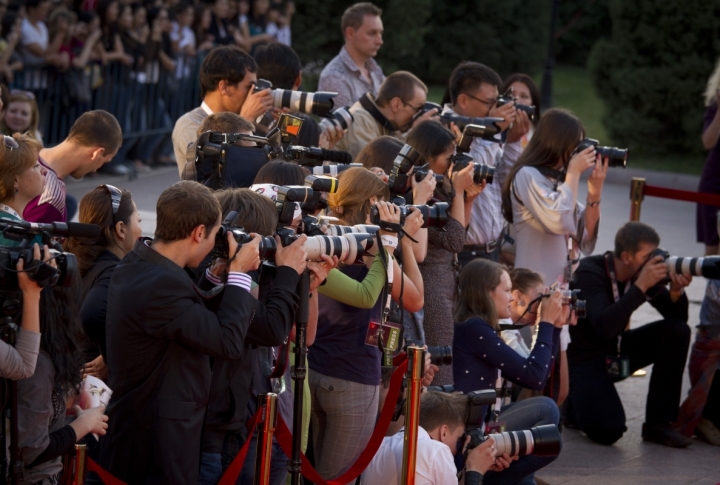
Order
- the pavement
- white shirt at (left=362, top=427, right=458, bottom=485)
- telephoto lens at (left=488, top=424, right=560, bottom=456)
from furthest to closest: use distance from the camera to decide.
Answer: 1. the pavement
2. telephoto lens at (left=488, top=424, right=560, bottom=456)
3. white shirt at (left=362, top=427, right=458, bottom=485)

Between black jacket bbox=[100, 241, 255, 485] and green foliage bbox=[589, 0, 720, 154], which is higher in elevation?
green foliage bbox=[589, 0, 720, 154]

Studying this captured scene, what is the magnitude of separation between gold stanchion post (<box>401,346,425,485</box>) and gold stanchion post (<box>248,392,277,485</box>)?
22.2 inches

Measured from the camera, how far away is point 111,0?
1195 centimetres

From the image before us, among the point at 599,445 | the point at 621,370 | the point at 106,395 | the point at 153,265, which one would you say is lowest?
the point at 599,445

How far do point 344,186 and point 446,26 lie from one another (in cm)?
1658

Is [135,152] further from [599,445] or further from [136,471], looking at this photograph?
[136,471]

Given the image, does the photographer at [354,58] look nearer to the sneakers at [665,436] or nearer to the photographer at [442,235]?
the photographer at [442,235]

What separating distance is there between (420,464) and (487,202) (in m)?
2.53

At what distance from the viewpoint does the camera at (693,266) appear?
5.83 metres

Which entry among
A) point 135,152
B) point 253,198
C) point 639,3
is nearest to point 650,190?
Answer: point 253,198

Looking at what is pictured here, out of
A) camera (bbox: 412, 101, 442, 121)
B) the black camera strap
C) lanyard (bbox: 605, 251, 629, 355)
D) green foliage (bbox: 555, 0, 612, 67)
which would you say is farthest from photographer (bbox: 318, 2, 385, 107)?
green foliage (bbox: 555, 0, 612, 67)

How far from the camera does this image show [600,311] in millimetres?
6273

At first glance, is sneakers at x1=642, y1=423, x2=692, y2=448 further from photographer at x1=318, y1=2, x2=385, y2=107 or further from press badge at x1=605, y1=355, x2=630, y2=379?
photographer at x1=318, y1=2, x2=385, y2=107

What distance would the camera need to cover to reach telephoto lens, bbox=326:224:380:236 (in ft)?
13.5
